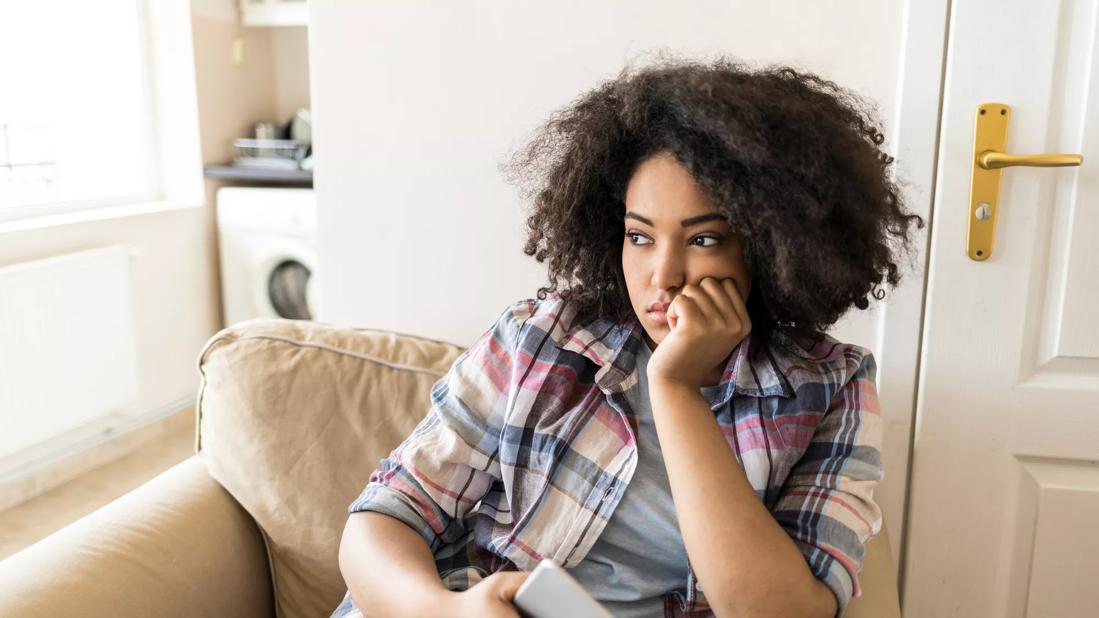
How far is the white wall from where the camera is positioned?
139 centimetres

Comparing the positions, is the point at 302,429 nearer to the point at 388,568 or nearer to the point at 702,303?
the point at 388,568

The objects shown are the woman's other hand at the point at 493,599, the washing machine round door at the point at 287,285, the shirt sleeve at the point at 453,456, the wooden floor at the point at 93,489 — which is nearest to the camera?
the woman's other hand at the point at 493,599

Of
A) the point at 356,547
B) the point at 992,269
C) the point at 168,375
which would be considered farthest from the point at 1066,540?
the point at 168,375

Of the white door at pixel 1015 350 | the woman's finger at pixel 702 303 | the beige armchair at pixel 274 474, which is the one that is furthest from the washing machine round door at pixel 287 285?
the woman's finger at pixel 702 303

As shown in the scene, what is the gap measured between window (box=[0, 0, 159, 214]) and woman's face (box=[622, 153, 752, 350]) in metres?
2.74

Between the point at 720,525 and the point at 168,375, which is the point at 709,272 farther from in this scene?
the point at 168,375

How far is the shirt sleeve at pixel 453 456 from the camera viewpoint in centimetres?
111

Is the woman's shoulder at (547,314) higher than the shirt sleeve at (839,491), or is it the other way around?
the woman's shoulder at (547,314)

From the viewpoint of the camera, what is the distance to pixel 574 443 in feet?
3.59

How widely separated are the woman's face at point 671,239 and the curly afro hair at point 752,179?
2 cm

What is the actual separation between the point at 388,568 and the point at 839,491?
52cm

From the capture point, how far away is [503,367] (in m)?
1.14

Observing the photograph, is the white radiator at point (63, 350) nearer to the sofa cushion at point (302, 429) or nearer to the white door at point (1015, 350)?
the sofa cushion at point (302, 429)

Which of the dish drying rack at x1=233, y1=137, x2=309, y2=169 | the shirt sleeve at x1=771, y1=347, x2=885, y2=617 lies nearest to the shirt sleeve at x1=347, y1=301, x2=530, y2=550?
the shirt sleeve at x1=771, y1=347, x2=885, y2=617
